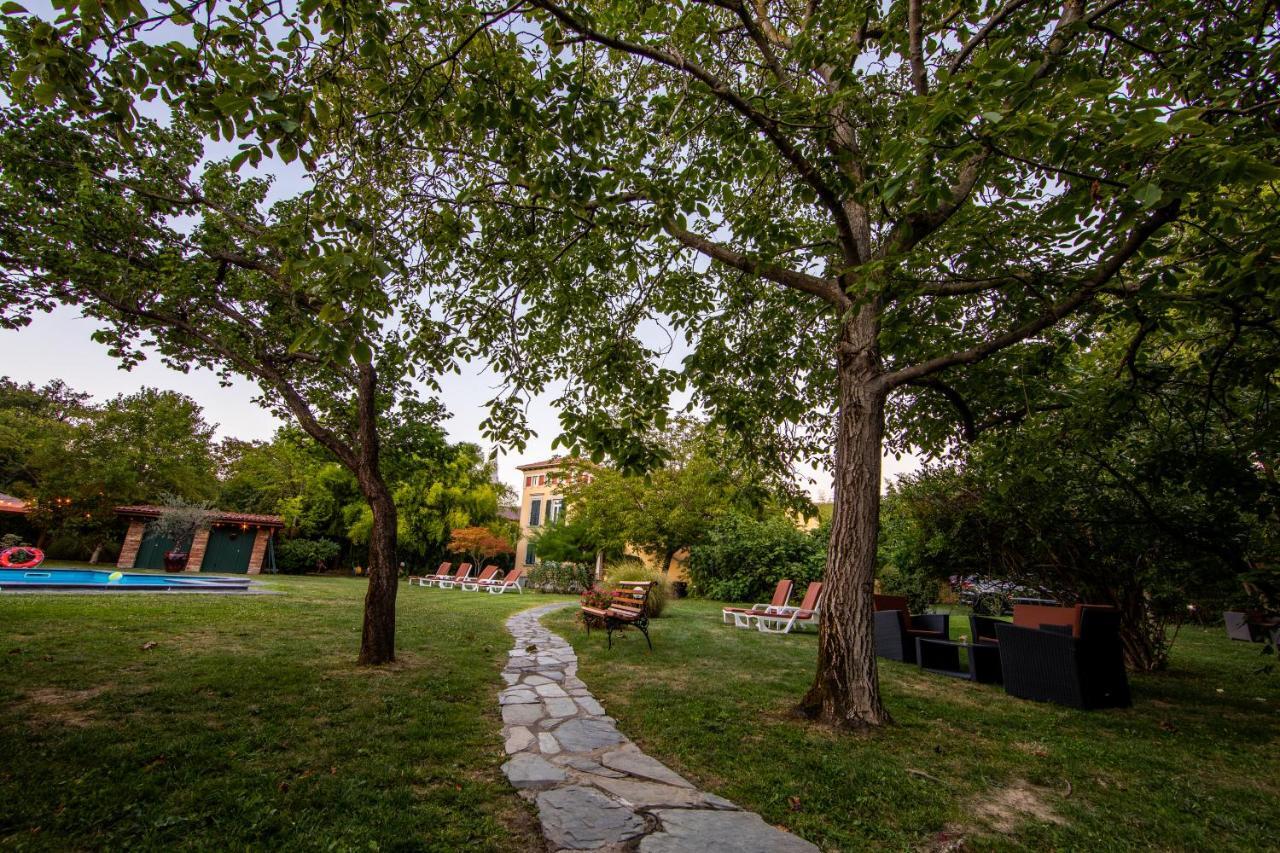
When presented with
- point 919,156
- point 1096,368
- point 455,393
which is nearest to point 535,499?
point 455,393

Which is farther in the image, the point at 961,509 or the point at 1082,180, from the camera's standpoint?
the point at 961,509

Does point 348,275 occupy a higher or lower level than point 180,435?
lower

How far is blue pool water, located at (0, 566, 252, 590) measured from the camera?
12094 mm

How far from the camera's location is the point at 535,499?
3278 centimetres

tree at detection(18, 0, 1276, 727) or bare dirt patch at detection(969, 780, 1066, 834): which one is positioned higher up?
tree at detection(18, 0, 1276, 727)

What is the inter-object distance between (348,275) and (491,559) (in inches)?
1155

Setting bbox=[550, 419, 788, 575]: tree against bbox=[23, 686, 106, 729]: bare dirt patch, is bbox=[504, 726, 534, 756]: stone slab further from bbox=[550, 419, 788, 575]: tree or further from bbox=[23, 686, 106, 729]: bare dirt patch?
bbox=[550, 419, 788, 575]: tree

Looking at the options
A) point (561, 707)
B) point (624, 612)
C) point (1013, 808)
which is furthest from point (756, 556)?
point (1013, 808)

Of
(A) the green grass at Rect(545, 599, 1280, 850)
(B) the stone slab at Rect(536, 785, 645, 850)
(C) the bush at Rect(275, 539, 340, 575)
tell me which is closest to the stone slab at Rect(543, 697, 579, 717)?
(A) the green grass at Rect(545, 599, 1280, 850)

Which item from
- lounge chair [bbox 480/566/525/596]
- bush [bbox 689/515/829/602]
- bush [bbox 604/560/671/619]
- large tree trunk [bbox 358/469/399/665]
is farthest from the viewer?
lounge chair [bbox 480/566/525/596]

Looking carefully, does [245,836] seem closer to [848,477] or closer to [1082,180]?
[848,477]

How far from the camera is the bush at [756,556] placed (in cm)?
1738

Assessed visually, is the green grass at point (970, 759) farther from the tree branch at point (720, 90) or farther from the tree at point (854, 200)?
the tree branch at point (720, 90)

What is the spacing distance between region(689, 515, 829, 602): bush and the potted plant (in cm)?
1999
